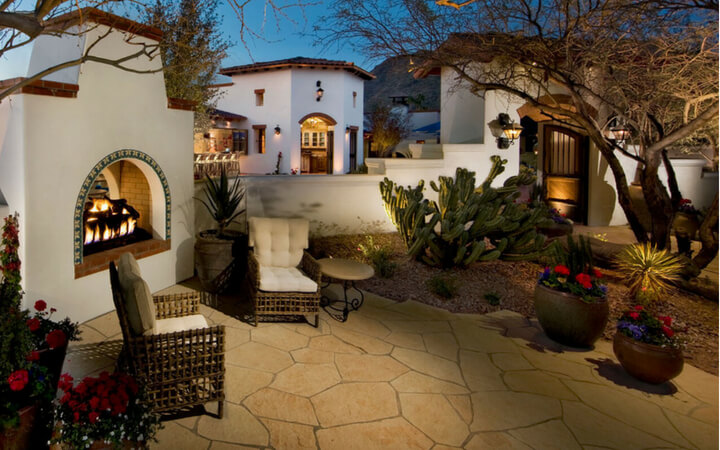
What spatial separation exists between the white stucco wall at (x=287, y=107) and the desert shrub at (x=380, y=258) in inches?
512

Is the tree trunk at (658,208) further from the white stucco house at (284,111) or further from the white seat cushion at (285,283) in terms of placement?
the white stucco house at (284,111)

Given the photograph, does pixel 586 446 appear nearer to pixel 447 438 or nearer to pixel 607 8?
pixel 447 438

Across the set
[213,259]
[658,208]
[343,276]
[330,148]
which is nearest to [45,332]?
[213,259]

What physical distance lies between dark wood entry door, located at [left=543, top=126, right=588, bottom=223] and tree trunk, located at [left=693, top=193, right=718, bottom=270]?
6.07 m

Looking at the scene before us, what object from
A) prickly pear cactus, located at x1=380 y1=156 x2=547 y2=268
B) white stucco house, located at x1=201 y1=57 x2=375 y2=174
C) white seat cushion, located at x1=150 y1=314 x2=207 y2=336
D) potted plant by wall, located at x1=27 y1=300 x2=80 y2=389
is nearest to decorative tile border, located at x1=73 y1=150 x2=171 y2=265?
potted plant by wall, located at x1=27 y1=300 x2=80 y2=389

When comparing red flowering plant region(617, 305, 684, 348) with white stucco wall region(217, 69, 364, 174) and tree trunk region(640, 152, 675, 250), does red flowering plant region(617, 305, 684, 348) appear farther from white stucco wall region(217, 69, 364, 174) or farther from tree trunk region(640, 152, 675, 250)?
white stucco wall region(217, 69, 364, 174)

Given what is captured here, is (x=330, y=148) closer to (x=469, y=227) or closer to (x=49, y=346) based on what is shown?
(x=469, y=227)

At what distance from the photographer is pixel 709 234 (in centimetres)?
716

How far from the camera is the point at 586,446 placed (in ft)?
11.7

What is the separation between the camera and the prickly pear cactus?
748cm

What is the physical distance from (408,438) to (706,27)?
5.87 meters

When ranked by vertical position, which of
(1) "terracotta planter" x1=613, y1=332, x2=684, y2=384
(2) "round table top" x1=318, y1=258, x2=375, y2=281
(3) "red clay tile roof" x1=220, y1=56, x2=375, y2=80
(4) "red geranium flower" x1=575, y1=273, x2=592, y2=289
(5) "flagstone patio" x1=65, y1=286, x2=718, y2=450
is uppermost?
(3) "red clay tile roof" x1=220, y1=56, x2=375, y2=80

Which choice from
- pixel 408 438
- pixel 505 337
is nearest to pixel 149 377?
pixel 408 438

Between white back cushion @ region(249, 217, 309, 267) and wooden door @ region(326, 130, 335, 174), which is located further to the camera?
wooden door @ region(326, 130, 335, 174)
